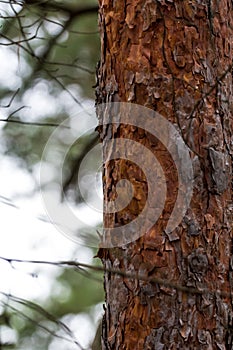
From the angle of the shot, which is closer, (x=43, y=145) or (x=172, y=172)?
(x=172, y=172)

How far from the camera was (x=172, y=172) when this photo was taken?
147cm

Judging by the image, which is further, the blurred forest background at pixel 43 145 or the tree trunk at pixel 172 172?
the blurred forest background at pixel 43 145

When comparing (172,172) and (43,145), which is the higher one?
(43,145)

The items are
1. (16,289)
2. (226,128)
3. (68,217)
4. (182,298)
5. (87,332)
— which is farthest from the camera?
(87,332)

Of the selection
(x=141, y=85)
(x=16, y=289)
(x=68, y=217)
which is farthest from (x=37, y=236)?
(x=141, y=85)

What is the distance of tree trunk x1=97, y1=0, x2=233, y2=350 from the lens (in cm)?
142

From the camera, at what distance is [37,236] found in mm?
3162

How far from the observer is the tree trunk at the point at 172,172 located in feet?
4.66

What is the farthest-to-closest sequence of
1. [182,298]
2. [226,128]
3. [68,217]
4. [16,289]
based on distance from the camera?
1. [16,289]
2. [68,217]
3. [226,128]
4. [182,298]

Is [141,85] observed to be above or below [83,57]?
below

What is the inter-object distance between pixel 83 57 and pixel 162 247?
1.79 metres

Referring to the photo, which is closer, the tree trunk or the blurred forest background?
the tree trunk

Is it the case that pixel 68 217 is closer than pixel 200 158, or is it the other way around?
pixel 200 158

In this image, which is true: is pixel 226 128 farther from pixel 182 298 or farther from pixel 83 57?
pixel 83 57
